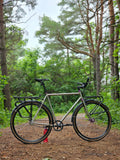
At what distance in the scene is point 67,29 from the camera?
1146 centimetres

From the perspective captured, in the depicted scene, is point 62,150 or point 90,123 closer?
point 62,150

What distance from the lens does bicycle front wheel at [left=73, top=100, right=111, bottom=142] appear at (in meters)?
3.13

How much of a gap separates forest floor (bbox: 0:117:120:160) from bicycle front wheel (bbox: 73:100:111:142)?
0.47 feet

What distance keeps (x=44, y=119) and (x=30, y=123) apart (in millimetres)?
295

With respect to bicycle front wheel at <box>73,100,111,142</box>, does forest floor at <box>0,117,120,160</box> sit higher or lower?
lower

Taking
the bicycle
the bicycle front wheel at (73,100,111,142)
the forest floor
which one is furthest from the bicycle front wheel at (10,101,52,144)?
the bicycle front wheel at (73,100,111,142)

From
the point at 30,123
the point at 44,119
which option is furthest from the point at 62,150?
the point at 30,123

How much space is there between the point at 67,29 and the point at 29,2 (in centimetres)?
464

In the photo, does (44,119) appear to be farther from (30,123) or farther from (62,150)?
(62,150)

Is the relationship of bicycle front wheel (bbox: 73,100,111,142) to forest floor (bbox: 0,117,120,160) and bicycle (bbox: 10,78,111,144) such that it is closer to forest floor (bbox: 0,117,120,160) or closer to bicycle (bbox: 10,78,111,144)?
bicycle (bbox: 10,78,111,144)

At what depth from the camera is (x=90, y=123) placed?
10.8 ft

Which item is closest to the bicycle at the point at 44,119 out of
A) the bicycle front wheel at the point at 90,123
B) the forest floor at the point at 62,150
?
the bicycle front wheel at the point at 90,123

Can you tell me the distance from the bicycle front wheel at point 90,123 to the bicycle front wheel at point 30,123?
0.56 metres

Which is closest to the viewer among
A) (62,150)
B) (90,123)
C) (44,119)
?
(62,150)
